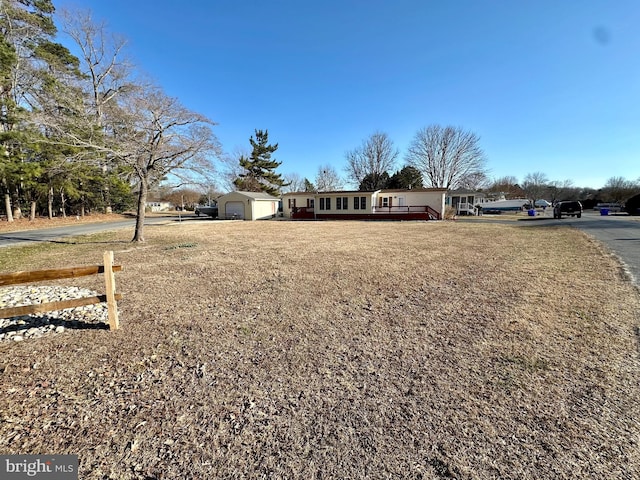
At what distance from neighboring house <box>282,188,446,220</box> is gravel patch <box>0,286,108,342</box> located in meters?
25.2

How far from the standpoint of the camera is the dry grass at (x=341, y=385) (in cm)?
183

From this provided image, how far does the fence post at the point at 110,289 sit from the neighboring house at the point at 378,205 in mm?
25633

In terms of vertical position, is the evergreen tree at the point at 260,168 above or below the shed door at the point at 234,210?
above

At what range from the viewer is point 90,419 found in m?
2.19

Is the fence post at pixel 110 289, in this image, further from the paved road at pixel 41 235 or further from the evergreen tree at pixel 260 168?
the evergreen tree at pixel 260 168

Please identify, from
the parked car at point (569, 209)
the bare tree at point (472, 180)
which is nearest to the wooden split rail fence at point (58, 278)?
the parked car at point (569, 209)

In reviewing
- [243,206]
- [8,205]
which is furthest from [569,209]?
[8,205]

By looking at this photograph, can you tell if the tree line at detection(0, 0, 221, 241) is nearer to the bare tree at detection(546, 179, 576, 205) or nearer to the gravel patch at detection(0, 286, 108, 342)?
the gravel patch at detection(0, 286, 108, 342)

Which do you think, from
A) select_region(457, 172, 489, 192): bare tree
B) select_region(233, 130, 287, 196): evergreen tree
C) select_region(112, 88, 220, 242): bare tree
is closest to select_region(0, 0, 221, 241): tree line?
select_region(112, 88, 220, 242): bare tree

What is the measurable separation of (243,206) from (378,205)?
14923mm

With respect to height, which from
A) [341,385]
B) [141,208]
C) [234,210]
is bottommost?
[341,385]

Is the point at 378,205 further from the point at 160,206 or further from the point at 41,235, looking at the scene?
the point at 160,206

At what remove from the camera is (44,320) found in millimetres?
4074

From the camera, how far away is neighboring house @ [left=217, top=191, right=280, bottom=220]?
2959 cm
